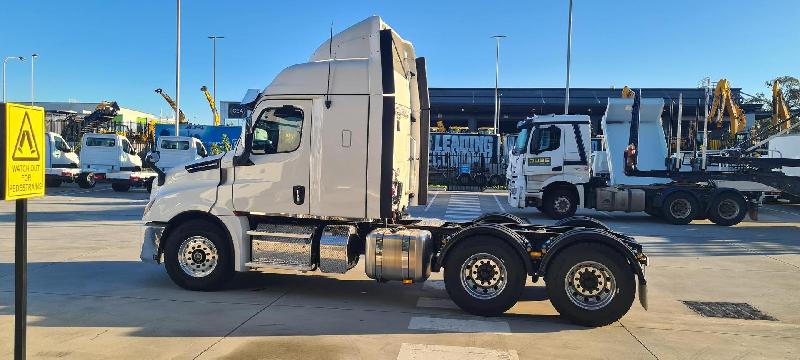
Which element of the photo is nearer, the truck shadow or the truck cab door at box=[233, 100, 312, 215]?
the truck shadow

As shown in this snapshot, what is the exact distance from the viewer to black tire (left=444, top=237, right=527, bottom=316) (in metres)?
6.65

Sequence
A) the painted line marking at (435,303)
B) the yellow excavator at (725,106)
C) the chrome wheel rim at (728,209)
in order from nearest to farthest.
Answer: the painted line marking at (435,303) → the chrome wheel rim at (728,209) → the yellow excavator at (725,106)

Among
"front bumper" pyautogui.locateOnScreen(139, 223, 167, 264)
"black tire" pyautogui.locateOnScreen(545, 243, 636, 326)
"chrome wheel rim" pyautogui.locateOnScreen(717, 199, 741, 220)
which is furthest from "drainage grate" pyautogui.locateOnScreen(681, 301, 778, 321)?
"chrome wheel rim" pyautogui.locateOnScreen(717, 199, 741, 220)

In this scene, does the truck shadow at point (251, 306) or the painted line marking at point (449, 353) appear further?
the truck shadow at point (251, 306)

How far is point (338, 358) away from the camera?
17.3 ft

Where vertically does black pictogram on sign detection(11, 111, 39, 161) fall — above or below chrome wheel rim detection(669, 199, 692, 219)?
above

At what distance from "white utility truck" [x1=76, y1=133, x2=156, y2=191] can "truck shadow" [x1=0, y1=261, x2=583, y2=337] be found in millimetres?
16469

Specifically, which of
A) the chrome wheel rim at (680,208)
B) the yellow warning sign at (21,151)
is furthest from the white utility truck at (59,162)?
the yellow warning sign at (21,151)

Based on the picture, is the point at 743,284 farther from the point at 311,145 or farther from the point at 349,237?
the point at 311,145

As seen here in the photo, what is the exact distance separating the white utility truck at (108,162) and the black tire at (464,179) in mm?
16304

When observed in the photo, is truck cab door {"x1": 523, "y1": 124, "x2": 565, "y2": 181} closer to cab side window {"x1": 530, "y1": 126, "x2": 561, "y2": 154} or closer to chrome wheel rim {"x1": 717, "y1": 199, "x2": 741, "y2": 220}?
cab side window {"x1": 530, "y1": 126, "x2": 561, "y2": 154}

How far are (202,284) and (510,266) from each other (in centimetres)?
399

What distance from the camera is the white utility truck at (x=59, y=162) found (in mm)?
23953

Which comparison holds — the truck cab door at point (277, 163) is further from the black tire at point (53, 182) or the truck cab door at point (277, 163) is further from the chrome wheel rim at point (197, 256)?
the black tire at point (53, 182)
